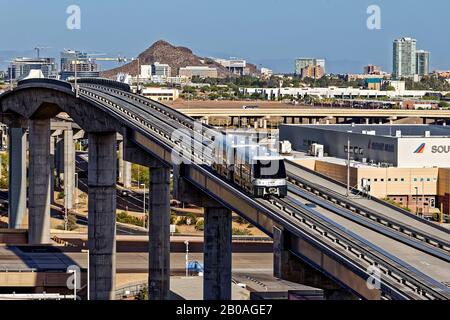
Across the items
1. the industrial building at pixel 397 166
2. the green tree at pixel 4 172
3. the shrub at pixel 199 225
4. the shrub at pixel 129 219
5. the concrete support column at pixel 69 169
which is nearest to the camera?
the shrub at pixel 199 225

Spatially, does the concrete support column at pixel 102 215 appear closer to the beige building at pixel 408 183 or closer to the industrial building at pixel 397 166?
the industrial building at pixel 397 166

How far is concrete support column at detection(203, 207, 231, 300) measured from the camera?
37.8 meters

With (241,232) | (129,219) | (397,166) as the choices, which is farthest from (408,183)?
(129,219)

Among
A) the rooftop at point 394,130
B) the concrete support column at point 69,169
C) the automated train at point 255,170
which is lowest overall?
the concrete support column at point 69,169

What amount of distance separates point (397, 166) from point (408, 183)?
2771 millimetres

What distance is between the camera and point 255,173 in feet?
103

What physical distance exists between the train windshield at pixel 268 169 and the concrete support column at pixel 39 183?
36.6 metres

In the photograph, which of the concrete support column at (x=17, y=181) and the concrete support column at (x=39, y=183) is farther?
the concrete support column at (x=17, y=181)

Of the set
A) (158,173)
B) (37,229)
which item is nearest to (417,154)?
(37,229)

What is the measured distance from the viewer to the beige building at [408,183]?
76.3m

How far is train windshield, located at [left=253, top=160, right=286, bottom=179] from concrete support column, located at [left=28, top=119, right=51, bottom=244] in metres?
36.6

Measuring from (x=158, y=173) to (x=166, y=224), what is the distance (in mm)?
2555

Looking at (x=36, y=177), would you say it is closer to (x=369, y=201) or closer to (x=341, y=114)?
(x=369, y=201)

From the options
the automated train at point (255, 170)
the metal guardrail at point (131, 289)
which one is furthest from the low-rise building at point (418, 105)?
the automated train at point (255, 170)
